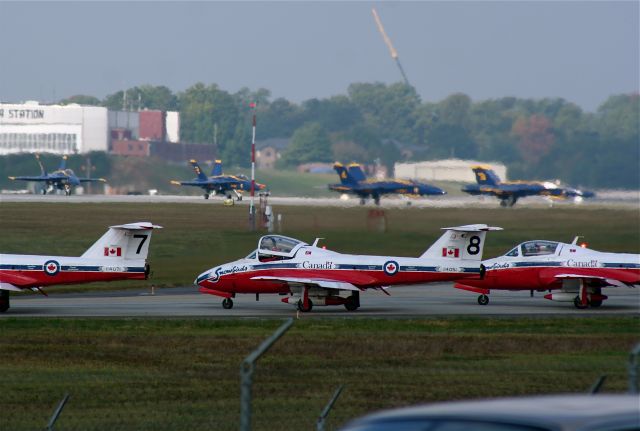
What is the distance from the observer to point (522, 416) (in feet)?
21.4

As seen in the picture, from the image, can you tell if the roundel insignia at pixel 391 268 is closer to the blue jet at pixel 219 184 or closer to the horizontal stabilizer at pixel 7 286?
the horizontal stabilizer at pixel 7 286

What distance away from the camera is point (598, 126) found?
156875 mm

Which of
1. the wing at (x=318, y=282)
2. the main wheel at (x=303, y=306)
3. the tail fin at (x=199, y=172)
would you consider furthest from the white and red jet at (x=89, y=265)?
the tail fin at (x=199, y=172)

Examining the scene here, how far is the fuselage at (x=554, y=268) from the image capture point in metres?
34.1

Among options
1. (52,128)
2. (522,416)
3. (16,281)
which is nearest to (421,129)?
(52,128)

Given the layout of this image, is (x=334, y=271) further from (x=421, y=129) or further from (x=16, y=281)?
(x=421, y=129)

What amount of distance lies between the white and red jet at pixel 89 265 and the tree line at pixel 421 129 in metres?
88.3

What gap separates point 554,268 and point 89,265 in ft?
43.9

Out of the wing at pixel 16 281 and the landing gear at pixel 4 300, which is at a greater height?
the wing at pixel 16 281

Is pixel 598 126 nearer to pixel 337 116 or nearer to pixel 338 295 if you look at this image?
pixel 337 116

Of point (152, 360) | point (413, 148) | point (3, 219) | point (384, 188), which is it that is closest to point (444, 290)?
point (152, 360)

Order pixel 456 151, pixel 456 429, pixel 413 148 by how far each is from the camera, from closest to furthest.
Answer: pixel 456 429, pixel 456 151, pixel 413 148

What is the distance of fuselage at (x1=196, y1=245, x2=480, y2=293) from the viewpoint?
32844 millimetres

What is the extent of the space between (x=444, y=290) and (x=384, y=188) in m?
56.3
